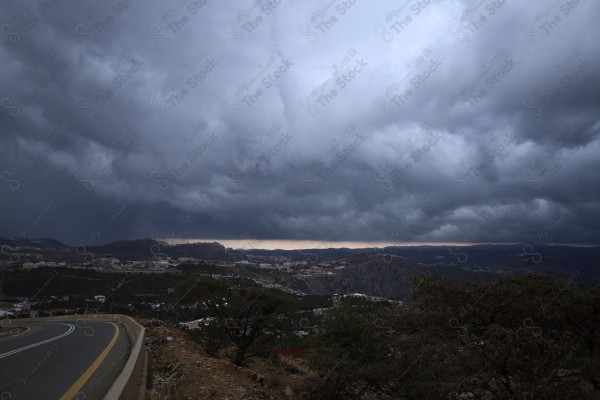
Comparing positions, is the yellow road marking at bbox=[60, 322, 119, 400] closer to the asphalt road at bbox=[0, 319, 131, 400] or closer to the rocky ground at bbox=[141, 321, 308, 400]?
the asphalt road at bbox=[0, 319, 131, 400]

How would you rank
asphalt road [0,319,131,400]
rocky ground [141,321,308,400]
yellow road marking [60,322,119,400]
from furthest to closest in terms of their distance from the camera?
rocky ground [141,321,308,400] → asphalt road [0,319,131,400] → yellow road marking [60,322,119,400]

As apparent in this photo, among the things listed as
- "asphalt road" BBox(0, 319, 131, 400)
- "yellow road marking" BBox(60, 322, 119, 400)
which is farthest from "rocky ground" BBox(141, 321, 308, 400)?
"yellow road marking" BBox(60, 322, 119, 400)

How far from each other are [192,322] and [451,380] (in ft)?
134

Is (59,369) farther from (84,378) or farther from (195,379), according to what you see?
(195,379)

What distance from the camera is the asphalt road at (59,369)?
836cm

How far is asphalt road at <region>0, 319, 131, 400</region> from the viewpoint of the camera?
8.36m

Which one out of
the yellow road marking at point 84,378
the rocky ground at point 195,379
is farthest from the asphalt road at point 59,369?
the rocky ground at point 195,379

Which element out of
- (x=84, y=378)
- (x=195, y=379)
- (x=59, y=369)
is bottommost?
(x=195, y=379)

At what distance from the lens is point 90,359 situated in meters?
13.3

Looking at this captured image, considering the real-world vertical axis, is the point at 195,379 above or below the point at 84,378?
below

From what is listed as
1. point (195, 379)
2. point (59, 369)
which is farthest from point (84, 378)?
point (195, 379)

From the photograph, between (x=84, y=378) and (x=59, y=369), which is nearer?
(x=84, y=378)

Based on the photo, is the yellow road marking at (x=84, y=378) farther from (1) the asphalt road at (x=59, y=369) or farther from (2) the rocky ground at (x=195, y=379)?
(2) the rocky ground at (x=195, y=379)

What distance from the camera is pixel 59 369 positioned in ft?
36.8
